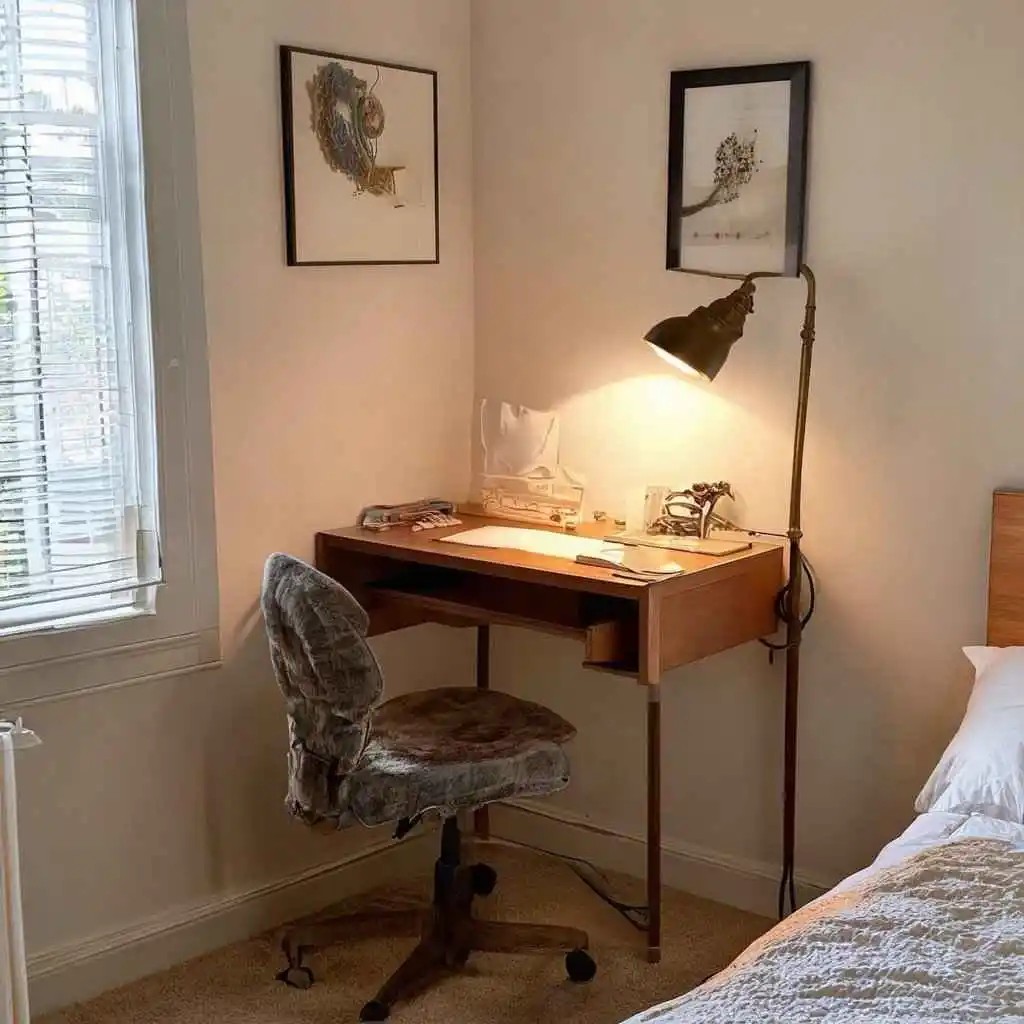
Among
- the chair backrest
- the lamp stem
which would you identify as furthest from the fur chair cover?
the lamp stem

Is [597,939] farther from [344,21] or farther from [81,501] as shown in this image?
[344,21]

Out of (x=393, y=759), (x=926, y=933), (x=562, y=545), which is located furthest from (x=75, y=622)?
(x=926, y=933)

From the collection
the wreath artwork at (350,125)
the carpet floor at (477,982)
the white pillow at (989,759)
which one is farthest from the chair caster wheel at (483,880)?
the wreath artwork at (350,125)

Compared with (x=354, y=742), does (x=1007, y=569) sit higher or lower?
higher

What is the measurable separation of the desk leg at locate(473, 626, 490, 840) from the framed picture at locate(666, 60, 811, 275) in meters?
1.06

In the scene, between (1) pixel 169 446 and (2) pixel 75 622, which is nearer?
(2) pixel 75 622

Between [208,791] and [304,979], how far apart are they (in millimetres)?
452

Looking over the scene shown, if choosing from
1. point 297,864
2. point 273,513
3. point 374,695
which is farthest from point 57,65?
point 297,864

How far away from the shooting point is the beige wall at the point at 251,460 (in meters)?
2.83

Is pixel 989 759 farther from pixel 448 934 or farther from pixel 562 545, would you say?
pixel 448 934

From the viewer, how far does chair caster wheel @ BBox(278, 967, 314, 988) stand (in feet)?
9.45

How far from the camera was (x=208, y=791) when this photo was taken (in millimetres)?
3041

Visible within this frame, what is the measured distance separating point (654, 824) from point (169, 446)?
1.27 m

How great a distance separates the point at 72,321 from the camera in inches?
106
